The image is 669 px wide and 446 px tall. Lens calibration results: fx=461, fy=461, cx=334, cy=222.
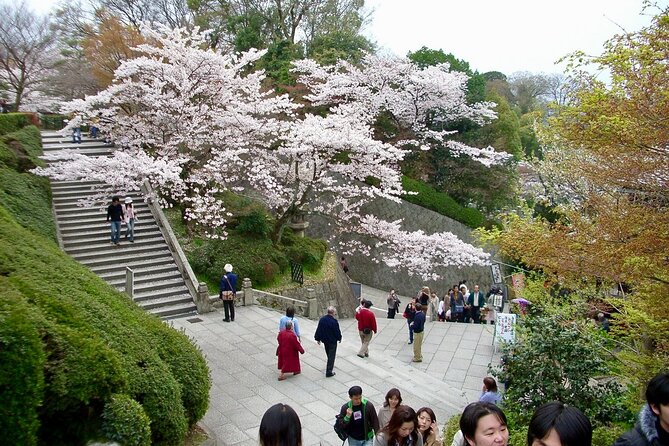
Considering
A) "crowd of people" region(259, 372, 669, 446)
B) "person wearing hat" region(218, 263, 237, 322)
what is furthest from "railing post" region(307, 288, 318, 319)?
"crowd of people" region(259, 372, 669, 446)

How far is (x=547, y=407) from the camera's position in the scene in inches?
124

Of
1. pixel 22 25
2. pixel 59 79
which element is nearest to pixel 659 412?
pixel 59 79

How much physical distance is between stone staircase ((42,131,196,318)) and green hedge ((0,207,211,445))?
19.2ft

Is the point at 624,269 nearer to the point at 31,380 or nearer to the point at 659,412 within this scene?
the point at 659,412

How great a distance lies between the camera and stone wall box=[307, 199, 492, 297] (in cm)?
2452

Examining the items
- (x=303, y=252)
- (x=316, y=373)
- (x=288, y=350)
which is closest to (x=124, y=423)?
(x=288, y=350)

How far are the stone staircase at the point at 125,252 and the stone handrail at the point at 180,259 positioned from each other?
0.50 feet

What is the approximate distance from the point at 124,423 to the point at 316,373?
549cm

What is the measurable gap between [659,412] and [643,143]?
130 inches

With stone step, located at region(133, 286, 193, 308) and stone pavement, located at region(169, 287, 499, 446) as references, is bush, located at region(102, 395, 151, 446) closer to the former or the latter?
stone pavement, located at region(169, 287, 499, 446)

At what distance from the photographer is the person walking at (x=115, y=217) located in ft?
47.0

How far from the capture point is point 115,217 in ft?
47.1

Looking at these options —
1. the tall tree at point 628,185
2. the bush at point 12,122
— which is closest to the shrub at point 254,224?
the bush at point 12,122

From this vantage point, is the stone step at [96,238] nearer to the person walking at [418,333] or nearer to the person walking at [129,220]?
the person walking at [129,220]
